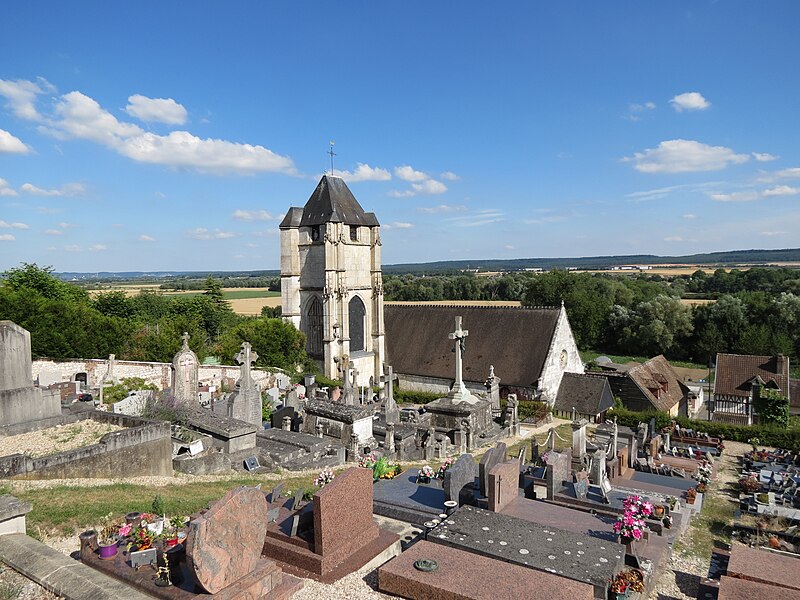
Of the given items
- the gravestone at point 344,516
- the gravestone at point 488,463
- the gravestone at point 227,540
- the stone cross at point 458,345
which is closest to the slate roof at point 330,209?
the stone cross at point 458,345

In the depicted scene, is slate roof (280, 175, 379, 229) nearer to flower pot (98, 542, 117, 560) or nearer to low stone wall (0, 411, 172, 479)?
low stone wall (0, 411, 172, 479)

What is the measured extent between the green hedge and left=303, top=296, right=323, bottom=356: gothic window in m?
16.9

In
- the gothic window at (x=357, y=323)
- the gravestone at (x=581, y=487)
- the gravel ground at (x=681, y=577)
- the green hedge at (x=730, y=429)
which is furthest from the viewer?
the gothic window at (x=357, y=323)

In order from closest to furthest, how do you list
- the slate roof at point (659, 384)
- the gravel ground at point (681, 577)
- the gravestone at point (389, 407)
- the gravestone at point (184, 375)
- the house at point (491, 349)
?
the gravel ground at point (681, 577) → the gravestone at point (184, 375) → the gravestone at point (389, 407) → the house at point (491, 349) → the slate roof at point (659, 384)

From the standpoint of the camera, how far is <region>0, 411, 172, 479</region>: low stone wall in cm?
1057

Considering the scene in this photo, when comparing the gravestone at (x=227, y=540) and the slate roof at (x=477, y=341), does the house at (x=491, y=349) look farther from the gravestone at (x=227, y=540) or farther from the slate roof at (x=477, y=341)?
the gravestone at (x=227, y=540)

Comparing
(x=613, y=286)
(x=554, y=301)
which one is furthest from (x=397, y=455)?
(x=613, y=286)

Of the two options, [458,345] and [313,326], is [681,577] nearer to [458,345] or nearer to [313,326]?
[458,345]

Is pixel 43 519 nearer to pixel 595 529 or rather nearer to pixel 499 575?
pixel 499 575

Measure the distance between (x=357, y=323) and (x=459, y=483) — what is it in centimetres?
2304

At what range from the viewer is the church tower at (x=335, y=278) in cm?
3159

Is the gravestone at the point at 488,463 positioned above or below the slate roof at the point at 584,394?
above

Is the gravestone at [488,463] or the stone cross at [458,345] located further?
the stone cross at [458,345]

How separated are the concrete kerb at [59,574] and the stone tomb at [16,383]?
24.7ft
